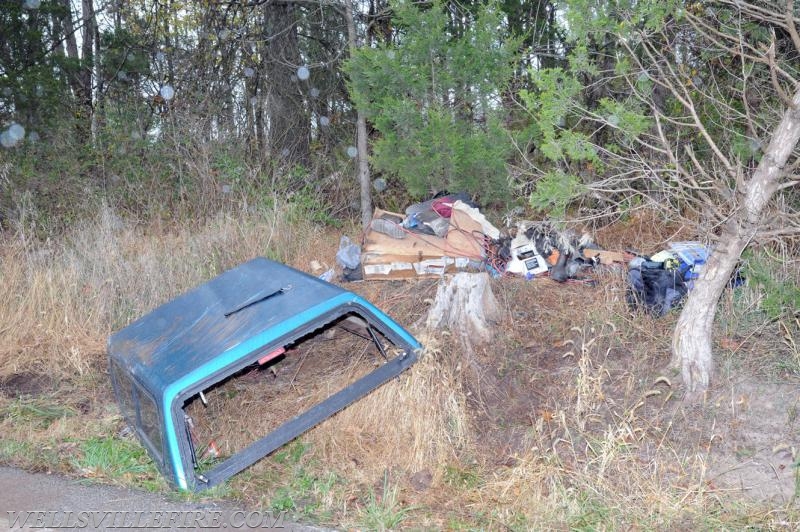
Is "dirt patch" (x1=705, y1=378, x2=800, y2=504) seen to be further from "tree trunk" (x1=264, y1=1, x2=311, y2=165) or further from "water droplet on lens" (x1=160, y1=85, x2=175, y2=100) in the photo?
"water droplet on lens" (x1=160, y1=85, x2=175, y2=100)

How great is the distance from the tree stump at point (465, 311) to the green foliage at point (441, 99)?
258 cm

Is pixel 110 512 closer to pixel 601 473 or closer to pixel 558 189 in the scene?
pixel 601 473

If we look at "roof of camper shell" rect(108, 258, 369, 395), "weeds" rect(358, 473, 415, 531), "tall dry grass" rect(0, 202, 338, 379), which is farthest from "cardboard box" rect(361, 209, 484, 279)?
"weeds" rect(358, 473, 415, 531)

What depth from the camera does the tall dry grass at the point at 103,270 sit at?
7.15 metres

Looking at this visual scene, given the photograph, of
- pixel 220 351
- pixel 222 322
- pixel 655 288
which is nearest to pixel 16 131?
pixel 222 322

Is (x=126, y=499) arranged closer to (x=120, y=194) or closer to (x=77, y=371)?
(x=77, y=371)

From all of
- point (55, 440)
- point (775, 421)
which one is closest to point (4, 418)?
point (55, 440)

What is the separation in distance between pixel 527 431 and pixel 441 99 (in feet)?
15.5

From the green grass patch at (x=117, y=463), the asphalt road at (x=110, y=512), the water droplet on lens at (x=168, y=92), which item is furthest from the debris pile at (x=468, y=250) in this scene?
the water droplet on lens at (x=168, y=92)

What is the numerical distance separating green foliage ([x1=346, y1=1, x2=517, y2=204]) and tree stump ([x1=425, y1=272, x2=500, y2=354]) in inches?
102

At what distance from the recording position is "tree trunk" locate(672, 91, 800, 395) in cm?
484

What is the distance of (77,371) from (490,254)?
12.7 feet

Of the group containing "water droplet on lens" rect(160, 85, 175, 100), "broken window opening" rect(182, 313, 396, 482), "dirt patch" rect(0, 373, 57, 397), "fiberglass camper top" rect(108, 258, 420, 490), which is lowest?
"dirt patch" rect(0, 373, 57, 397)

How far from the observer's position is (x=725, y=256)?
5.00 metres
